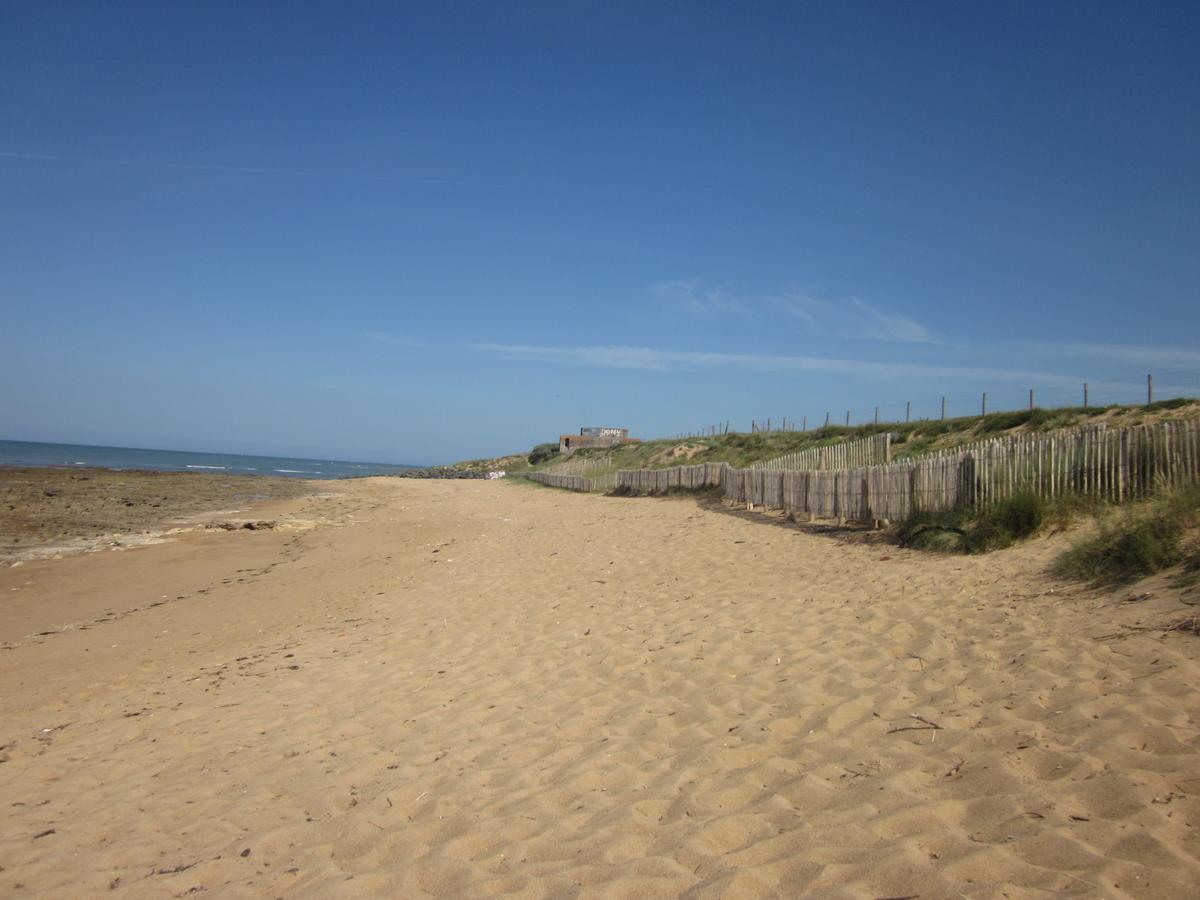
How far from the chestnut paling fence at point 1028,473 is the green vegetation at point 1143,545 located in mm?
1555

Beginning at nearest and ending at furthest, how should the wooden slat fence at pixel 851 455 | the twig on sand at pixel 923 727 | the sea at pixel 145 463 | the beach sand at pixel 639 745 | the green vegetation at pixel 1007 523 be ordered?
1. the beach sand at pixel 639 745
2. the twig on sand at pixel 923 727
3. the green vegetation at pixel 1007 523
4. the wooden slat fence at pixel 851 455
5. the sea at pixel 145 463

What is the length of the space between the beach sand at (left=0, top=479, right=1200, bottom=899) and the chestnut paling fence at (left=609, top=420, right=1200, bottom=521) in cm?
138

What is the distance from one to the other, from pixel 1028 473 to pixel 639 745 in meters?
7.38

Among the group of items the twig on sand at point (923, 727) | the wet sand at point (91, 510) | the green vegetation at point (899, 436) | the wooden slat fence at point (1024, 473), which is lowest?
the wet sand at point (91, 510)

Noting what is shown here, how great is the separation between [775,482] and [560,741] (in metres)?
12.6

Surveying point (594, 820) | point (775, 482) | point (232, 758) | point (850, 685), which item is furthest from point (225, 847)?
point (775, 482)

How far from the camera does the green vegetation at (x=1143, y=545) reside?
235 inches

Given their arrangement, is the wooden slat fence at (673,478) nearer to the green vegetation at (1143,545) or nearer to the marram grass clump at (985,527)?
the marram grass clump at (985,527)

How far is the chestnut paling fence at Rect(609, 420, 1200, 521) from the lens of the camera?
846cm

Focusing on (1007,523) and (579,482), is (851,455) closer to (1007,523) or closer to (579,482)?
(1007,523)

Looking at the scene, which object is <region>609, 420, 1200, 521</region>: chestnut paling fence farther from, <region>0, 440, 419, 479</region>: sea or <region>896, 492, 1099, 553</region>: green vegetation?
<region>0, 440, 419, 479</region>: sea

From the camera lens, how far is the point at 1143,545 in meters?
6.06

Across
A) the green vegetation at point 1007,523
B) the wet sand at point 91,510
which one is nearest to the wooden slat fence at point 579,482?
the wet sand at point 91,510

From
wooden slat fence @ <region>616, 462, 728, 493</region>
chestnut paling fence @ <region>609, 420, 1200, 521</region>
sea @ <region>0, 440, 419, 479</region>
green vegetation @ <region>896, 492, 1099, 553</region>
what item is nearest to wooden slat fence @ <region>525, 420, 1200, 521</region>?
chestnut paling fence @ <region>609, 420, 1200, 521</region>
